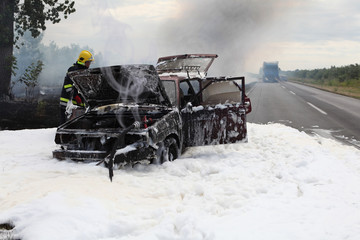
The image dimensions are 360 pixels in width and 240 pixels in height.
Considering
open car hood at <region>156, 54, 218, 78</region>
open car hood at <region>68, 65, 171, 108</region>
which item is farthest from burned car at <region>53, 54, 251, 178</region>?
open car hood at <region>156, 54, 218, 78</region>

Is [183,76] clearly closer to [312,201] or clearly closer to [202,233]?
[312,201]

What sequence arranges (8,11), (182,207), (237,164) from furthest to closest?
1. (8,11)
2. (237,164)
3. (182,207)

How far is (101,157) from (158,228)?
2064 mm

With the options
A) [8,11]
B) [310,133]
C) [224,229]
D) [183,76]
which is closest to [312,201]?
[224,229]

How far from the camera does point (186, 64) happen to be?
326 inches

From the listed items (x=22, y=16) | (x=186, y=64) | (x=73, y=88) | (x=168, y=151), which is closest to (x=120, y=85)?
(x=168, y=151)

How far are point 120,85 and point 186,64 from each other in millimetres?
2804

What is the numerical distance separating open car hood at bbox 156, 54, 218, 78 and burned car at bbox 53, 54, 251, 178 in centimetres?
145

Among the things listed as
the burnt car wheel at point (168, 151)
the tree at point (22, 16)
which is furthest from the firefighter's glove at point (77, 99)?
the tree at point (22, 16)

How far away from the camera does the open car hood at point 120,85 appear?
5426 millimetres

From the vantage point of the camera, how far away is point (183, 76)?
22.3ft

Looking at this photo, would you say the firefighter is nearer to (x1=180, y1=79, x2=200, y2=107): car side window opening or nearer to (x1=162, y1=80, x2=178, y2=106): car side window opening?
(x1=162, y1=80, x2=178, y2=106): car side window opening

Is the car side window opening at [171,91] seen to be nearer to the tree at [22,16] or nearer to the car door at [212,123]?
the car door at [212,123]

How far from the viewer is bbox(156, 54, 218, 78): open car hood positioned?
8.19 m
